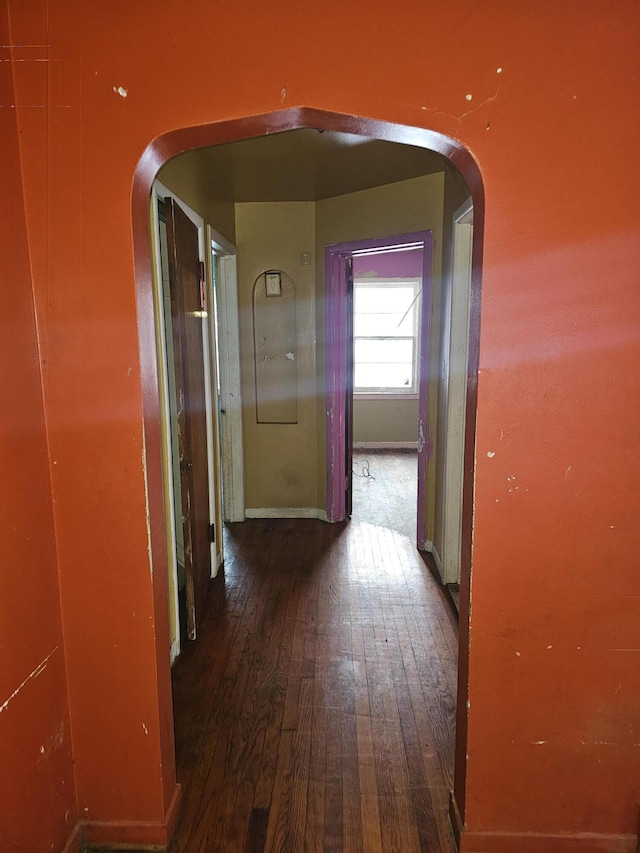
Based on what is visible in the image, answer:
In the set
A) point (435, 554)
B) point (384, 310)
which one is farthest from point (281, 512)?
point (384, 310)

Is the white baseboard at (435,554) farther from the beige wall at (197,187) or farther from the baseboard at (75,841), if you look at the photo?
the beige wall at (197,187)

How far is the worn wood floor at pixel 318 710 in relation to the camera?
1.68 m

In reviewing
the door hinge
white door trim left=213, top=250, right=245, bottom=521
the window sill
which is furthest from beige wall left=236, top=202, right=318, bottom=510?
the window sill

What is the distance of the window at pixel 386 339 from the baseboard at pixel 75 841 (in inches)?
225

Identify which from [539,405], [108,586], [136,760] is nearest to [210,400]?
[108,586]

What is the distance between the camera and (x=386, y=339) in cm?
691

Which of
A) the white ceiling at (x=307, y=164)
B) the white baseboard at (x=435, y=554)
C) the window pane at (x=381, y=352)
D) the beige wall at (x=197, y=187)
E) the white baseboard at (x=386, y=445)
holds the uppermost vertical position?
the white ceiling at (x=307, y=164)

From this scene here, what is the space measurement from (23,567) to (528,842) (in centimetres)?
165

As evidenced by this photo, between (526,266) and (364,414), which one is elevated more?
(526,266)

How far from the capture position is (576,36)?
48.8 inches

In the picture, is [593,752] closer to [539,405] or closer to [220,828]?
[539,405]

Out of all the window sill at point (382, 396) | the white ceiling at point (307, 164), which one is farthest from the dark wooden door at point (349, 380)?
the window sill at point (382, 396)

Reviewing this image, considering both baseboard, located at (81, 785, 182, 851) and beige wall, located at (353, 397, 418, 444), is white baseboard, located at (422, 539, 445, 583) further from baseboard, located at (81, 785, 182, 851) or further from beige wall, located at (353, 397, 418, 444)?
beige wall, located at (353, 397, 418, 444)

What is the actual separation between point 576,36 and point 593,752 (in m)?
1.90
